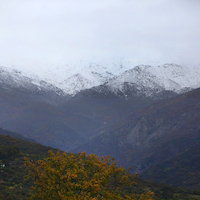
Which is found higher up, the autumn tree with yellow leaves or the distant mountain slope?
the distant mountain slope

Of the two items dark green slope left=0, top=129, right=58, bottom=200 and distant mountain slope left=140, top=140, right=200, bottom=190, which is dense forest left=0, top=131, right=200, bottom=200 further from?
distant mountain slope left=140, top=140, right=200, bottom=190

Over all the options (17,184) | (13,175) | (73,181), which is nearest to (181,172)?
(13,175)

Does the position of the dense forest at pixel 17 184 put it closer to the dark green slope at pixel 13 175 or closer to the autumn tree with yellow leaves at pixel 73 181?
the dark green slope at pixel 13 175

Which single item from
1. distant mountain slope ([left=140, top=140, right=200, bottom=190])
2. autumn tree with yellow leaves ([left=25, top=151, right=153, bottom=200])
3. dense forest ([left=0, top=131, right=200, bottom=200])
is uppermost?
distant mountain slope ([left=140, top=140, right=200, bottom=190])

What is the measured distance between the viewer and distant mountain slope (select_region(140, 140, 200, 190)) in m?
143

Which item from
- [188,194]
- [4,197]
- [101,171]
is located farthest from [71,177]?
[188,194]

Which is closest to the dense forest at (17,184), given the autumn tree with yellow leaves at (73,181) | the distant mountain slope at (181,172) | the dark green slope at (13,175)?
the dark green slope at (13,175)

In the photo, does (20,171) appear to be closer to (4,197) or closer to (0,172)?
(0,172)

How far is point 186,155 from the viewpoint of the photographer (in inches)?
7741

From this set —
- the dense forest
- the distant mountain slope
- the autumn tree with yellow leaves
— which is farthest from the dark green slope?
the distant mountain slope

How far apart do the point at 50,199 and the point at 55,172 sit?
2.72 m

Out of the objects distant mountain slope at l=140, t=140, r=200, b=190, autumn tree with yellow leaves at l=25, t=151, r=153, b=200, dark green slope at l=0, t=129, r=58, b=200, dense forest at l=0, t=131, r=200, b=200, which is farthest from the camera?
distant mountain slope at l=140, t=140, r=200, b=190

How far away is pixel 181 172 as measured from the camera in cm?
16538

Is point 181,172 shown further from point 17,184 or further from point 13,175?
point 17,184
